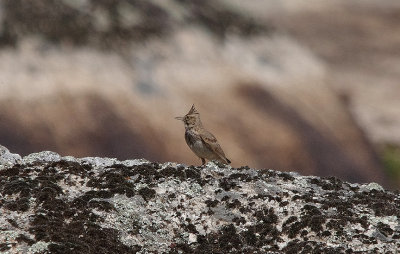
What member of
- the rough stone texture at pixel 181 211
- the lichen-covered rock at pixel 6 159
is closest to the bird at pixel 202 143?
the rough stone texture at pixel 181 211

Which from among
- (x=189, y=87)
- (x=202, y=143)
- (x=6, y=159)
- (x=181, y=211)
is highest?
(x=189, y=87)

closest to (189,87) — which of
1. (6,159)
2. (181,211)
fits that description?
(6,159)

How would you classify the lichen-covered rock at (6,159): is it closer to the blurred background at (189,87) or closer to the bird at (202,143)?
the bird at (202,143)

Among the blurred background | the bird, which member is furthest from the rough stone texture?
the blurred background

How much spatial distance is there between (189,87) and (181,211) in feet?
88.6

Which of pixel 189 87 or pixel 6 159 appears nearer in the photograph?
pixel 6 159

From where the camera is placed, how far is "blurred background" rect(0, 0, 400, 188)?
36906mm

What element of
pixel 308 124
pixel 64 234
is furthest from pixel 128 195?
pixel 308 124

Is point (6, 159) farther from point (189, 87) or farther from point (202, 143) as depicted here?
point (189, 87)

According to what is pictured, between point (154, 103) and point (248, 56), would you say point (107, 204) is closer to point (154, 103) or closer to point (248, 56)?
point (154, 103)

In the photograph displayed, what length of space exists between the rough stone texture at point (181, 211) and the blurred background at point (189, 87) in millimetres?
18594

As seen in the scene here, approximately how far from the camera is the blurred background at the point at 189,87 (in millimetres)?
36906

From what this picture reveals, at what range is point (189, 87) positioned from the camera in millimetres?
40938

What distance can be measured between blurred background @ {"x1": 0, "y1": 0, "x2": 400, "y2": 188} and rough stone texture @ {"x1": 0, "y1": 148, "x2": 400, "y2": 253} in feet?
61.0
